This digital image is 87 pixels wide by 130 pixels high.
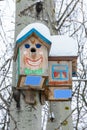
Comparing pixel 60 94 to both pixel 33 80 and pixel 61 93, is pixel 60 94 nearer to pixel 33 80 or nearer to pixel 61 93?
pixel 61 93

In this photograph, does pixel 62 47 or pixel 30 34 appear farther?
pixel 62 47

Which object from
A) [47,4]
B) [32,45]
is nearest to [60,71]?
[32,45]

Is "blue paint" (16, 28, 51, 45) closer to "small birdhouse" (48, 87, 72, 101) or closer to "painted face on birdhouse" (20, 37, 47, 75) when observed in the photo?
"painted face on birdhouse" (20, 37, 47, 75)

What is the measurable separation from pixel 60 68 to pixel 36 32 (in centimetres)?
30

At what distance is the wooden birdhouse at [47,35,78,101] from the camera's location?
2.23m

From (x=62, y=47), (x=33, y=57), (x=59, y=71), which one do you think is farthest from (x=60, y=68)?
Result: (x=33, y=57)

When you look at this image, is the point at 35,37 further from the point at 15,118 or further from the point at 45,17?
the point at 15,118

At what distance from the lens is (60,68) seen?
91.1 inches

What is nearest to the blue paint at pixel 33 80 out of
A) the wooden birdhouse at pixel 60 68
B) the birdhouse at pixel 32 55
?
the birdhouse at pixel 32 55

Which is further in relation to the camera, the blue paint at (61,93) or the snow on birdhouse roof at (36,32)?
the blue paint at (61,93)

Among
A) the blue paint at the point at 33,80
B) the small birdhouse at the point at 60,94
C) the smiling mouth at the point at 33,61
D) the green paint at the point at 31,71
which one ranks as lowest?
the small birdhouse at the point at 60,94

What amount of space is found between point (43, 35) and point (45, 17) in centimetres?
10

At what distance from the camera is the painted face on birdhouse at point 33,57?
6.80 feet

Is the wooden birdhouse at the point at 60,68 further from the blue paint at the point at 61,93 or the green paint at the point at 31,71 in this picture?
the green paint at the point at 31,71
